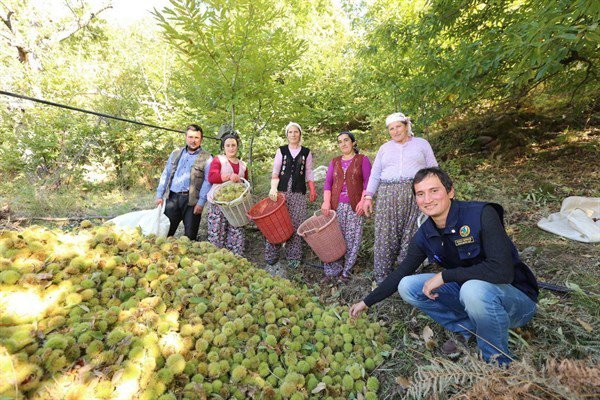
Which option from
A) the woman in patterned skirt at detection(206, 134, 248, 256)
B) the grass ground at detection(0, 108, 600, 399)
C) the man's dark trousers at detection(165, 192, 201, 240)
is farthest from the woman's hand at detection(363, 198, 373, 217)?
the man's dark trousers at detection(165, 192, 201, 240)

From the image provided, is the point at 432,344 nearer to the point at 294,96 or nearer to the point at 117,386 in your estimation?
the point at 117,386

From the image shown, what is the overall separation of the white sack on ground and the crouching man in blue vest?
176cm

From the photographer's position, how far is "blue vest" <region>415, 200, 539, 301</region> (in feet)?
5.85

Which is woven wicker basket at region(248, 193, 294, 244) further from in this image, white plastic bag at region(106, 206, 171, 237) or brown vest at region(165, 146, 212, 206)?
white plastic bag at region(106, 206, 171, 237)

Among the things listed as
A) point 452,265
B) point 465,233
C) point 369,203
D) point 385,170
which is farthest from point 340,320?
point 385,170

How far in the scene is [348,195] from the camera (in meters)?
3.20

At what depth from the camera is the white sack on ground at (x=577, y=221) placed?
9.78 feet

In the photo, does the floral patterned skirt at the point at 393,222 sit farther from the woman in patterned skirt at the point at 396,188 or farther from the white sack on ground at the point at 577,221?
the white sack on ground at the point at 577,221

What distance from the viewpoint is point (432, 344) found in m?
2.01

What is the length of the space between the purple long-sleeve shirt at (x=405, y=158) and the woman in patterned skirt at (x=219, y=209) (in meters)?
1.67

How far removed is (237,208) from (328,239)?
1032 millimetres

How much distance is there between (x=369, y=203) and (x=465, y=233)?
123cm

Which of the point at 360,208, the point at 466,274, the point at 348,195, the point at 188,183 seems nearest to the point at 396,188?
the point at 360,208

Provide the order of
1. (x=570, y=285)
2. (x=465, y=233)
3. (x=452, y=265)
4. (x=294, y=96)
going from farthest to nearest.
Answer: (x=294, y=96)
(x=570, y=285)
(x=452, y=265)
(x=465, y=233)
